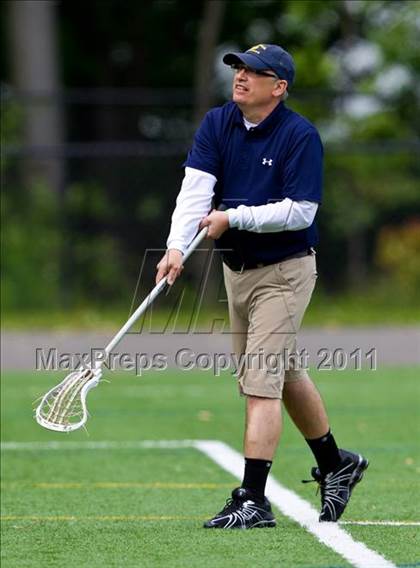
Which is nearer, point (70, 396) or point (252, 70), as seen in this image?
point (70, 396)

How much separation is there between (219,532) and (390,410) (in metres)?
5.25

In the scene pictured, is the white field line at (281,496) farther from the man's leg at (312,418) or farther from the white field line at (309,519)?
the man's leg at (312,418)

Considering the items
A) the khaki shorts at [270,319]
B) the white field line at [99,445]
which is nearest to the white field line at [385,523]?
the khaki shorts at [270,319]

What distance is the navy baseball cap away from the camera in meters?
6.08

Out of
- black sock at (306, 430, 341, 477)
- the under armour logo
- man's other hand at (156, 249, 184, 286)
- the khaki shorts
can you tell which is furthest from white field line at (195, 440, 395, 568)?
the under armour logo

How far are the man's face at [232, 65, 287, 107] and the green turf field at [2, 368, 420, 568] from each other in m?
1.88

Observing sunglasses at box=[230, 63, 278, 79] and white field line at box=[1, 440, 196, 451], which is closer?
sunglasses at box=[230, 63, 278, 79]

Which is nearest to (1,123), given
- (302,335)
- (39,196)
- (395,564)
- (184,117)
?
(39,196)

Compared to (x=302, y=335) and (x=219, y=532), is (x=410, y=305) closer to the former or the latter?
(x=302, y=335)

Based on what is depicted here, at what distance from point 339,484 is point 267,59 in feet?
6.41

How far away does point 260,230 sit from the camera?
5965 millimetres

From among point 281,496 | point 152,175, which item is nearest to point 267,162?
point 281,496

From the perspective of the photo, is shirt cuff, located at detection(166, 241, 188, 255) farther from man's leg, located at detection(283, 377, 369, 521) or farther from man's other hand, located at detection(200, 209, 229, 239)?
man's leg, located at detection(283, 377, 369, 521)

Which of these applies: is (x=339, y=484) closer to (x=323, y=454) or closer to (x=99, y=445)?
(x=323, y=454)
